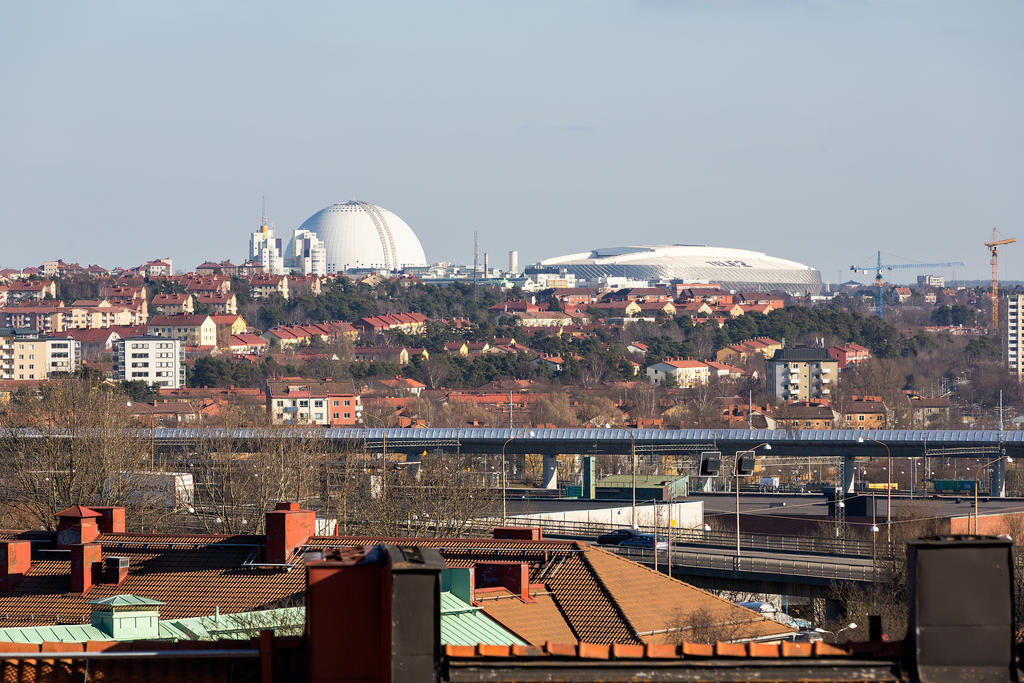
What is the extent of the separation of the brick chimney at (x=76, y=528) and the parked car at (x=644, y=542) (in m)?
18.7

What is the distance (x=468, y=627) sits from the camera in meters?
14.9

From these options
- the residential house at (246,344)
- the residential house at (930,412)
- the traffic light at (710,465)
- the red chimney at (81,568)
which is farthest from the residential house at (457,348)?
the red chimney at (81,568)

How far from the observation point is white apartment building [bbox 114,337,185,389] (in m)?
126

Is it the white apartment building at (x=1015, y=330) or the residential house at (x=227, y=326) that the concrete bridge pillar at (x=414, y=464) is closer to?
the residential house at (x=227, y=326)

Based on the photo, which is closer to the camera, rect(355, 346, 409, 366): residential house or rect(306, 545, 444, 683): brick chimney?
rect(306, 545, 444, 683): brick chimney

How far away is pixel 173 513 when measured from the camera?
4197 centimetres

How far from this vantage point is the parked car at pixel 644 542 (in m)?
38.8

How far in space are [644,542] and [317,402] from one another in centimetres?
6990

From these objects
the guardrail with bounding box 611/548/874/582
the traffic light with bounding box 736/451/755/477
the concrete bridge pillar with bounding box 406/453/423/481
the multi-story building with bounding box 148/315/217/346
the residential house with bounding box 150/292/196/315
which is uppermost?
the residential house with bounding box 150/292/196/315

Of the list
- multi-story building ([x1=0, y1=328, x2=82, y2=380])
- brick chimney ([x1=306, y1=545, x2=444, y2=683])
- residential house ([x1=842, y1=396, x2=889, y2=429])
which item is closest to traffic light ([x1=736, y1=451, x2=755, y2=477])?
brick chimney ([x1=306, y1=545, x2=444, y2=683])

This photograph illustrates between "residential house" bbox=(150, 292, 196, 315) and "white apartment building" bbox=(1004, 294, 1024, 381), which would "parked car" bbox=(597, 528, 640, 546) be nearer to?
"white apartment building" bbox=(1004, 294, 1024, 381)

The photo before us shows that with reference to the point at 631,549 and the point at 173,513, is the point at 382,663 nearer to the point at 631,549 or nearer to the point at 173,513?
the point at 631,549

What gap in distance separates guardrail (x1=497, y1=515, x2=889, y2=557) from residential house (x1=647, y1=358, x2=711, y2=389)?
7873 cm

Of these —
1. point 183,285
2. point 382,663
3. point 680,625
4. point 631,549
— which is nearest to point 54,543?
point 680,625
